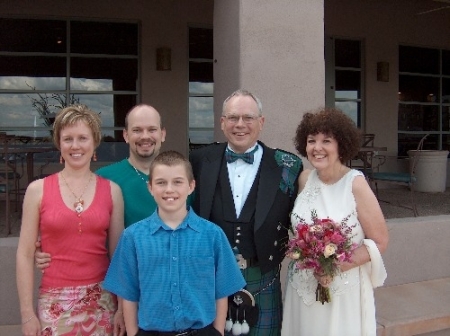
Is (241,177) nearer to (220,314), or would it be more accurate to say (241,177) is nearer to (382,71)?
(220,314)

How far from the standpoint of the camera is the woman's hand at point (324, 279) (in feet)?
7.36

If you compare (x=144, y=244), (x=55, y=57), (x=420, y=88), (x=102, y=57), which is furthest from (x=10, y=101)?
(x=420, y=88)

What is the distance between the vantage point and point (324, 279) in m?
2.26

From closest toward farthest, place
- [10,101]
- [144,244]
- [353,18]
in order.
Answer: [144,244] < [10,101] < [353,18]

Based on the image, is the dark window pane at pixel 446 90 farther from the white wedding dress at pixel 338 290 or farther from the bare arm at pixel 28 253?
the bare arm at pixel 28 253

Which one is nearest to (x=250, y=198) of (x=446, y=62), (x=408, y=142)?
(x=408, y=142)

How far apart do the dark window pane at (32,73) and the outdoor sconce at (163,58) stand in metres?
1.56

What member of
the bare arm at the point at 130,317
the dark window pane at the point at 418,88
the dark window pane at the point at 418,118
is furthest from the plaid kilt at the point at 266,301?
the dark window pane at the point at 418,88

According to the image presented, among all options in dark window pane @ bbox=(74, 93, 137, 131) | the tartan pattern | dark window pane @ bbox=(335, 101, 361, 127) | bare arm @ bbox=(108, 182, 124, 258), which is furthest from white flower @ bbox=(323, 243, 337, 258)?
dark window pane @ bbox=(335, 101, 361, 127)

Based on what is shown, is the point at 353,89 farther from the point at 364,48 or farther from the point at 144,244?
the point at 144,244

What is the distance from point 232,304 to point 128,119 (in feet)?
3.41

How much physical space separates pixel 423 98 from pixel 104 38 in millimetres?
6567

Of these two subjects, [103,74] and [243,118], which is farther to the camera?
[103,74]

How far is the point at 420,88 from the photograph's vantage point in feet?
33.2
